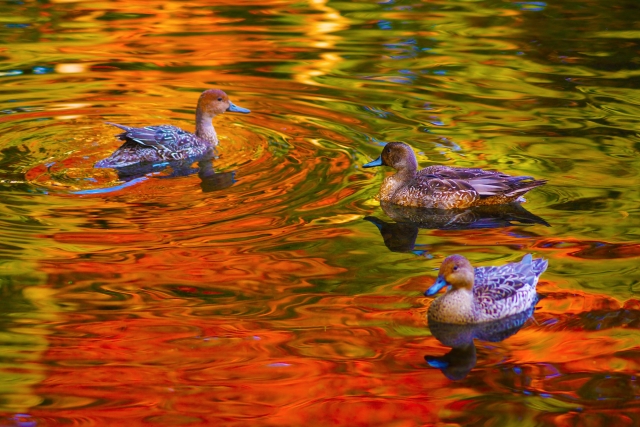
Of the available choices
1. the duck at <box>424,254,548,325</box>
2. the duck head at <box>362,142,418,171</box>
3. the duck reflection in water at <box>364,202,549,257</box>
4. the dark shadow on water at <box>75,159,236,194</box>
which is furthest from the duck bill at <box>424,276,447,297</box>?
the dark shadow on water at <box>75,159,236,194</box>

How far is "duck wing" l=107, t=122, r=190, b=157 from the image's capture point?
9977 mm

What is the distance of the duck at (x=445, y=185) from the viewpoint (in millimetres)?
8984

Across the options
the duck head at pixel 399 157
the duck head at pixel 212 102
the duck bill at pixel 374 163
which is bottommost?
the duck bill at pixel 374 163

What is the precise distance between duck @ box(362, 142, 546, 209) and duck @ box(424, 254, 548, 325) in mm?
1852

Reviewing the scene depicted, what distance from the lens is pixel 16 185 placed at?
916 cm

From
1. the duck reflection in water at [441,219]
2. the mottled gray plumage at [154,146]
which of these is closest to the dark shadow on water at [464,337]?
the duck reflection in water at [441,219]

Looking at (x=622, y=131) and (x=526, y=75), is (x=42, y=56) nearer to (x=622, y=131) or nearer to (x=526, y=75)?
(x=526, y=75)

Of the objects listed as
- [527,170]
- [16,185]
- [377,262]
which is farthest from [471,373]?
[16,185]

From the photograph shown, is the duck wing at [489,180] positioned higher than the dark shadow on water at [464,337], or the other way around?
the duck wing at [489,180]

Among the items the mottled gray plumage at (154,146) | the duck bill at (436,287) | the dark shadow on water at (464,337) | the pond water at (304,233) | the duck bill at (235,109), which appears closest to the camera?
the pond water at (304,233)

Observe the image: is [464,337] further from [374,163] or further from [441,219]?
[374,163]

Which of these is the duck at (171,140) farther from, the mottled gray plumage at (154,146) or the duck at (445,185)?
the duck at (445,185)

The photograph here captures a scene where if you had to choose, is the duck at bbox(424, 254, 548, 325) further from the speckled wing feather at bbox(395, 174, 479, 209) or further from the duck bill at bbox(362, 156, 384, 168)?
the duck bill at bbox(362, 156, 384, 168)

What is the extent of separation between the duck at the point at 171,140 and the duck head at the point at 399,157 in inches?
80.5
